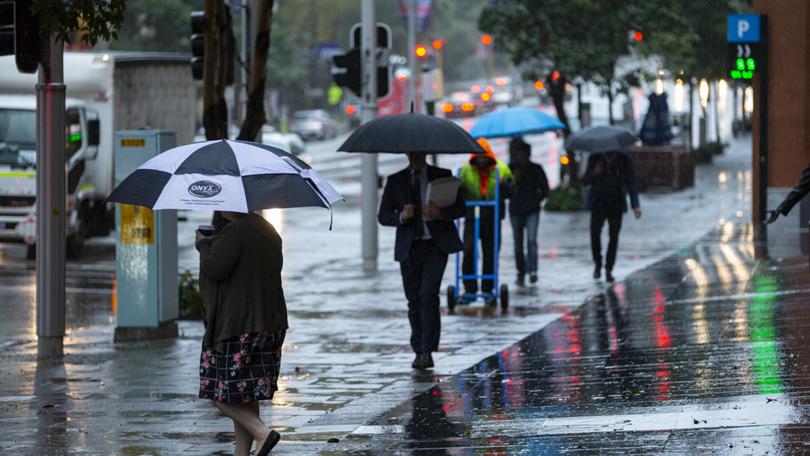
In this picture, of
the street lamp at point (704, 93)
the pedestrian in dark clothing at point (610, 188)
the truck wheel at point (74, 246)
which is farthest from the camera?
the street lamp at point (704, 93)

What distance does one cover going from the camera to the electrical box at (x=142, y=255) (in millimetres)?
13656

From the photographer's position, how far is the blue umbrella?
693 inches

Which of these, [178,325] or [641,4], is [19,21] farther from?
[641,4]

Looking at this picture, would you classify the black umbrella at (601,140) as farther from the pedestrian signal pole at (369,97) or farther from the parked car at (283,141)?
the parked car at (283,141)

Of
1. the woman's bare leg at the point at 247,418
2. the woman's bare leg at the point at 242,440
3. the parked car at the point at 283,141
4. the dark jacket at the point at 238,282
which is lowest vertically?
the woman's bare leg at the point at 242,440

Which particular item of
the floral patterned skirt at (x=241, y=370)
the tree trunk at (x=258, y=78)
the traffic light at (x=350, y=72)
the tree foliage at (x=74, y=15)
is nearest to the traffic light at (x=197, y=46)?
the tree trunk at (x=258, y=78)

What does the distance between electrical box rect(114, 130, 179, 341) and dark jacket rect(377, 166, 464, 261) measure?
9.02 feet

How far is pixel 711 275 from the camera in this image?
58.3ft

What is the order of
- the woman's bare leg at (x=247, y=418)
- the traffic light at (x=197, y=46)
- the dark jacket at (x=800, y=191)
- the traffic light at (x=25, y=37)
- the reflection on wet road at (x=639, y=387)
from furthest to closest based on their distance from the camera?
1. the traffic light at (x=197, y=46)
2. the dark jacket at (x=800, y=191)
3. the traffic light at (x=25, y=37)
4. the reflection on wet road at (x=639, y=387)
5. the woman's bare leg at (x=247, y=418)

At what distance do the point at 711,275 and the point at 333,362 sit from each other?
6.86 metres

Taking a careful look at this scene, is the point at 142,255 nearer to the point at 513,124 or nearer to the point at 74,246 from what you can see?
the point at 513,124

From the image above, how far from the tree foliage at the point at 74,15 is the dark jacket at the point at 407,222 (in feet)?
8.07

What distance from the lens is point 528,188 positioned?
18266 millimetres

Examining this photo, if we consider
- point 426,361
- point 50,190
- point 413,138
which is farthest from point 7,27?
point 426,361
